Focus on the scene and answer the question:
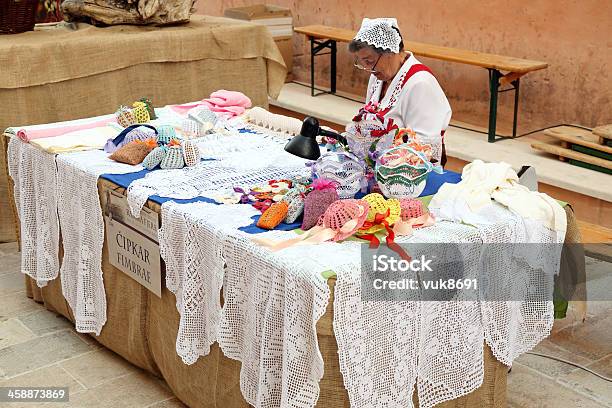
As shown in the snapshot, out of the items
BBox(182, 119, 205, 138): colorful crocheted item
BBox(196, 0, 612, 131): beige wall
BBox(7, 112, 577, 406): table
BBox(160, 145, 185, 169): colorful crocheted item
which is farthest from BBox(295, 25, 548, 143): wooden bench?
BBox(160, 145, 185, 169): colorful crocheted item

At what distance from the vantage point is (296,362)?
2.73 metres

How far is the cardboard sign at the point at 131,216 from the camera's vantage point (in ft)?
11.3

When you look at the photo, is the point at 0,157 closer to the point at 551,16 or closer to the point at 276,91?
the point at 276,91

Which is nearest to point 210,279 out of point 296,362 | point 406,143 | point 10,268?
point 296,362

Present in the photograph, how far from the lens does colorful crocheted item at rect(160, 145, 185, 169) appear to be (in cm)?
382

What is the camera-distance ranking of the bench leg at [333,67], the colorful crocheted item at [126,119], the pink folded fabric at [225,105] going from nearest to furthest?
the colorful crocheted item at [126,119], the pink folded fabric at [225,105], the bench leg at [333,67]

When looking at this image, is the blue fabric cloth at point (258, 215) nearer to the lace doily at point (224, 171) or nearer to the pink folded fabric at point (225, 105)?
the lace doily at point (224, 171)

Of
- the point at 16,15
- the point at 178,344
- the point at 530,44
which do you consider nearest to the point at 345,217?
the point at 178,344

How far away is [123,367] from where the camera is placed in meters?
4.03

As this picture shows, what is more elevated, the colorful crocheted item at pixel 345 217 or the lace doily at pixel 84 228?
the colorful crocheted item at pixel 345 217

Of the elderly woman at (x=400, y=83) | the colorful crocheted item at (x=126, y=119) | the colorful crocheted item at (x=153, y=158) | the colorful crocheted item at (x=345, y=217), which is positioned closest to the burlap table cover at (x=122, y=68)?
the colorful crocheted item at (x=126, y=119)

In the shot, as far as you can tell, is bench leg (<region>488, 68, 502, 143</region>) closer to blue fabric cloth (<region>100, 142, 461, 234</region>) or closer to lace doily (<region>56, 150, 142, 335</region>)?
blue fabric cloth (<region>100, 142, 461, 234</region>)

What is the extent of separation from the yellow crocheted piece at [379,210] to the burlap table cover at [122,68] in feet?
10.8

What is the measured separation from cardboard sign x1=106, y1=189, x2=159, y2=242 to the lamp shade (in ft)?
2.23
